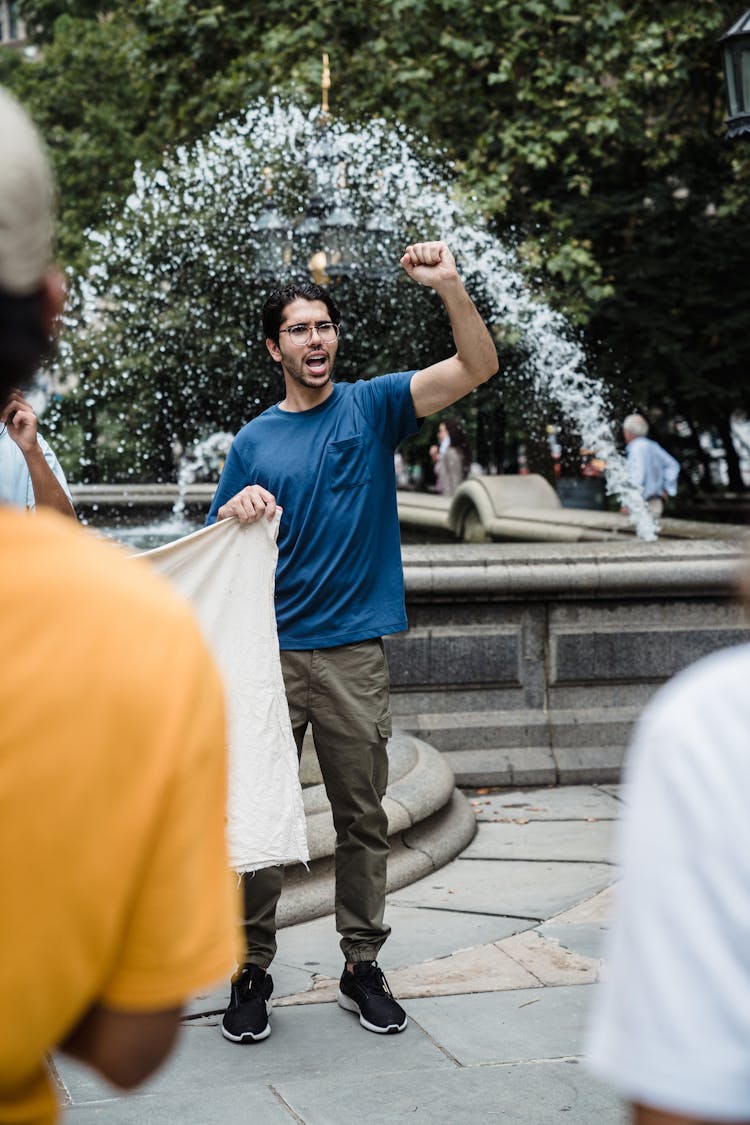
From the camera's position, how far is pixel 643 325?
69.6 feet

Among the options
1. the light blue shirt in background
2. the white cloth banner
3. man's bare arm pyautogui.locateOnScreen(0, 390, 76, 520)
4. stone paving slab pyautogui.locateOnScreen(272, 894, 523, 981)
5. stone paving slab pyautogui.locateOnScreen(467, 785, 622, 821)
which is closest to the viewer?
man's bare arm pyautogui.locateOnScreen(0, 390, 76, 520)

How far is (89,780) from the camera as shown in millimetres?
1083

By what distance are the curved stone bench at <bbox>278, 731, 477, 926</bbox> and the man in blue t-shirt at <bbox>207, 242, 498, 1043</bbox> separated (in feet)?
2.82

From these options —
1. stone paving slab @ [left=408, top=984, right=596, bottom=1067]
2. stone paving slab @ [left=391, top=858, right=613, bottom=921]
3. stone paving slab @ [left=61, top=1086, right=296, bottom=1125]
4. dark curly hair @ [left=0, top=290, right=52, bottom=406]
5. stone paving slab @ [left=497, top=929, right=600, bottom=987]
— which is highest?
dark curly hair @ [left=0, top=290, right=52, bottom=406]

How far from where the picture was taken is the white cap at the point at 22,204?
1.13 meters

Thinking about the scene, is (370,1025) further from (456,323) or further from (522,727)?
(522,727)

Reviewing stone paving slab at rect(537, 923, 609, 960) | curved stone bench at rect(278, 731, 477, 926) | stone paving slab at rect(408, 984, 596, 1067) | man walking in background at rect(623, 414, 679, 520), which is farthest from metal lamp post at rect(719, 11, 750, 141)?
man walking in background at rect(623, 414, 679, 520)

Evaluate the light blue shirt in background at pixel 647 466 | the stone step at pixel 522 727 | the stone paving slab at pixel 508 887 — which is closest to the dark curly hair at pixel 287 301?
the stone paving slab at pixel 508 887

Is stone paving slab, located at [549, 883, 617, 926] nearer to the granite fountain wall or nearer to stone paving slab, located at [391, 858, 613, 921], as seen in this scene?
stone paving slab, located at [391, 858, 613, 921]

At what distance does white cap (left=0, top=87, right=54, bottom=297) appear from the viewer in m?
1.13

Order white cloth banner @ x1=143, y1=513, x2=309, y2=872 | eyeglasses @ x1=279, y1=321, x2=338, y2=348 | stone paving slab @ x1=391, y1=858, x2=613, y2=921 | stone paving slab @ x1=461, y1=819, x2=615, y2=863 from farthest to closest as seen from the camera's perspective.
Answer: stone paving slab @ x1=461, y1=819, x2=615, y2=863, stone paving slab @ x1=391, y1=858, x2=613, y2=921, eyeglasses @ x1=279, y1=321, x2=338, y2=348, white cloth banner @ x1=143, y1=513, x2=309, y2=872

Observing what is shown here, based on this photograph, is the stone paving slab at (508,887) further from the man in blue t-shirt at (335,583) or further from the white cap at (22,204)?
the white cap at (22,204)

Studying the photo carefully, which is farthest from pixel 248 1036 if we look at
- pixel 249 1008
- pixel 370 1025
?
pixel 370 1025

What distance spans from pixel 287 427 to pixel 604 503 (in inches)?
767
